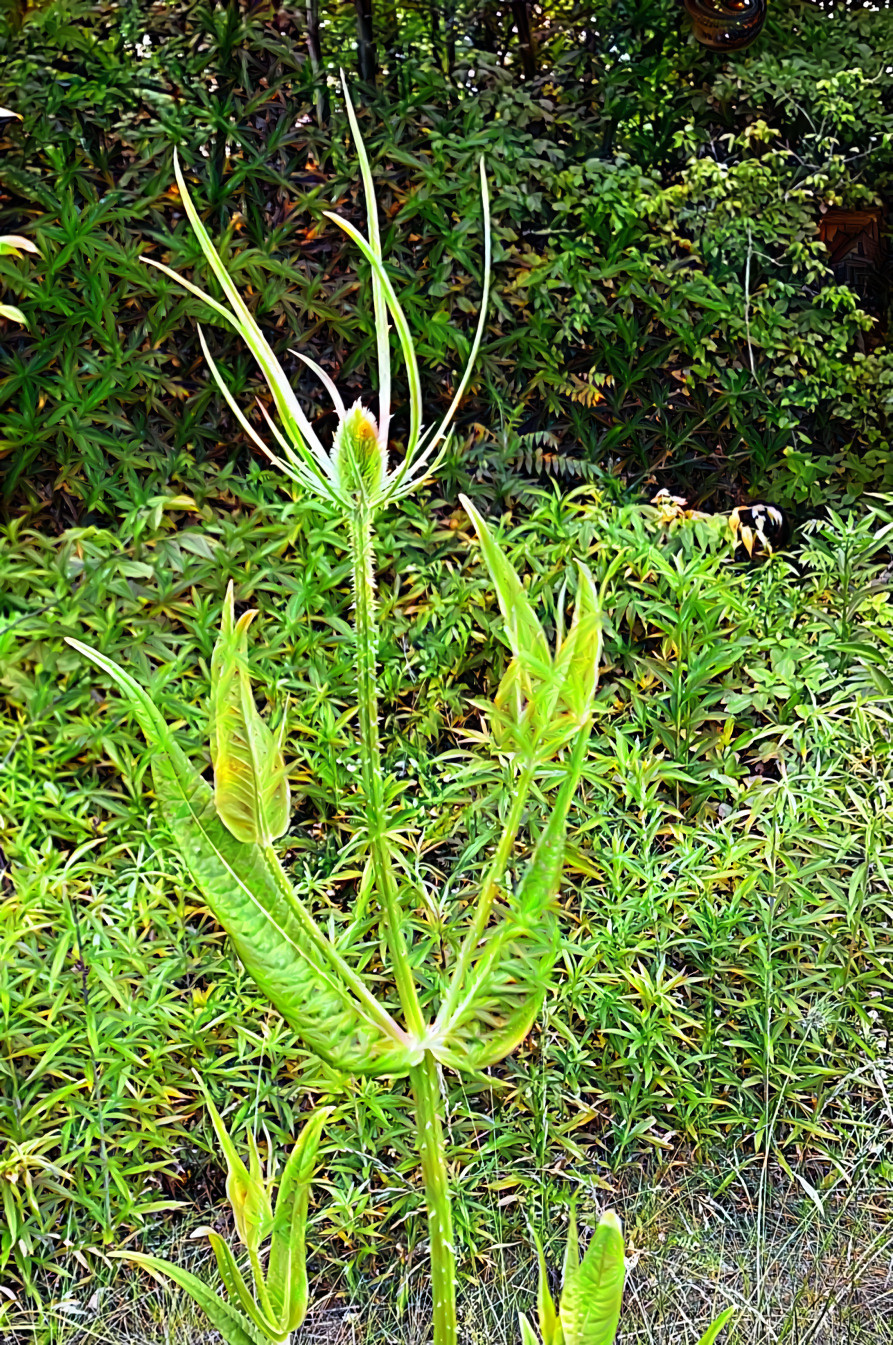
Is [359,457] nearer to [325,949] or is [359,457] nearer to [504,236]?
[325,949]

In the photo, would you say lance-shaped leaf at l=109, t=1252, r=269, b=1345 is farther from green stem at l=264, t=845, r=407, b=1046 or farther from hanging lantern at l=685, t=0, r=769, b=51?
hanging lantern at l=685, t=0, r=769, b=51

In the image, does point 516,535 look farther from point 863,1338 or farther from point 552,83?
point 863,1338

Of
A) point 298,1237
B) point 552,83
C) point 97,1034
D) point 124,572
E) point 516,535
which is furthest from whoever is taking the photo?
point 552,83

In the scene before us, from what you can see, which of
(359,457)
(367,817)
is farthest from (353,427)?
(367,817)

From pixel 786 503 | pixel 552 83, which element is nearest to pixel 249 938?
pixel 786 503

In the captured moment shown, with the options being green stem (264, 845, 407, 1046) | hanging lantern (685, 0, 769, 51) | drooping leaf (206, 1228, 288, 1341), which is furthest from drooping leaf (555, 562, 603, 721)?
hanging lantern (685, 0, 769, 51)

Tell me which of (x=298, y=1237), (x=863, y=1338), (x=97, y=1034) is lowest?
(x=863, y=1338)

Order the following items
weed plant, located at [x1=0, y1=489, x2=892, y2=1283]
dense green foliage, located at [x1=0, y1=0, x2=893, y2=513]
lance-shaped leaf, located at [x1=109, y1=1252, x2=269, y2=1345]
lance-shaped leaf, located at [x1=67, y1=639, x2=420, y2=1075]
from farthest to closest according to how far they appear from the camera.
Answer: dense green foliage, located at [x1=0, y1=0, x2=893, y2=513]
weed plant, located at [x1=0, y1=489, x2=892, y2=1283]
lance-shaped leaf, located at [x1=109, y1=1252, x2=269, y2=1345]
lance-shaped leaf, located at [x1=67, y1=639, x2=420, y2=1075]
